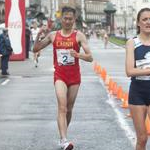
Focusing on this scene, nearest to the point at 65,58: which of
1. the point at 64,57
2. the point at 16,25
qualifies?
the point at 64,57

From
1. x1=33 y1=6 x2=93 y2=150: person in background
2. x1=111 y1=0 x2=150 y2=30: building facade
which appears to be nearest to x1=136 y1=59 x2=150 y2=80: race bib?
x1=33 y1=6 x2=93 y2=150: person in background

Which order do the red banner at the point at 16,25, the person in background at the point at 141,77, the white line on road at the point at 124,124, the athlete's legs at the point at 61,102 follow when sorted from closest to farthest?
1. the person in background at the point at 141,77
2. the athlete's legs at the point at 61,102
3. the white line on road at the point at 124,124
4. the red banner at the point at 16,25

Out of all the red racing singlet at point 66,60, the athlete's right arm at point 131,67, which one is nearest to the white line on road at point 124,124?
the red racing singlet at point 66,60

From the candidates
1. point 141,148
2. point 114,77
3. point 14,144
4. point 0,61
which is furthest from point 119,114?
point 0,61

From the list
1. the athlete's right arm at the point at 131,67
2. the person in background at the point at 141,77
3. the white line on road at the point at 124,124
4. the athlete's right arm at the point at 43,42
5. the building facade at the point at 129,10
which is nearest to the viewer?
the athlete's right arm at the point at 131,67

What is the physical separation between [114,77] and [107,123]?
37.2 feet

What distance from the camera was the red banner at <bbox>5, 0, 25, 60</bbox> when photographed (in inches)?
1334

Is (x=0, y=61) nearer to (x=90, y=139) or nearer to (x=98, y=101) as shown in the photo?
(x=98, y=101)

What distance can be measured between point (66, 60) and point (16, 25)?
2508 centimetres

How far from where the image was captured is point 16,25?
3403cm

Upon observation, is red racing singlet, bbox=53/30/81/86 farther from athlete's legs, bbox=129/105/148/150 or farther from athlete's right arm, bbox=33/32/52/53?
athlete's legs, bbox=129/105/148/150

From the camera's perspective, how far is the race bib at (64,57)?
360 inches

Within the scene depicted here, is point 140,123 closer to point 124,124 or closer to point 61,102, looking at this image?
point 61,102

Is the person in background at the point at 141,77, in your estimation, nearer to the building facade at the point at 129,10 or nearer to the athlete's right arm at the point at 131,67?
the athlete's right arm at the point at 131,67
